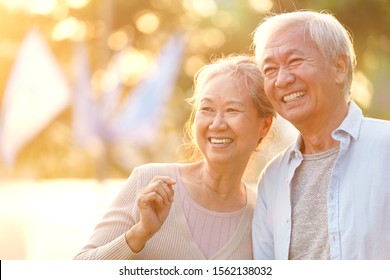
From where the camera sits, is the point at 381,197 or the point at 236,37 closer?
the point at 381,197

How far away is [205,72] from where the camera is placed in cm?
211

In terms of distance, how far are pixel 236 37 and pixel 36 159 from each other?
3982 millimetres

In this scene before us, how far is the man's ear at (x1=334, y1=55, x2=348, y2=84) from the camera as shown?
6.27 ft

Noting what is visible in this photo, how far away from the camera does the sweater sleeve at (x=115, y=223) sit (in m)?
1.93

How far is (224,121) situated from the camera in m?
2.00

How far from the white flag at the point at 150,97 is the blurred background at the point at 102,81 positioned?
1cm

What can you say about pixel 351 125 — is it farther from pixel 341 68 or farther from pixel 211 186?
pixel 211 186

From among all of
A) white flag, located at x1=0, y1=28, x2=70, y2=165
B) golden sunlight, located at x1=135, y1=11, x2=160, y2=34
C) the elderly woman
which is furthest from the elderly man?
golden sunlight, located at x1=135, y1=11, x2=160, y2=34

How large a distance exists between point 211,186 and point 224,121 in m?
0.22

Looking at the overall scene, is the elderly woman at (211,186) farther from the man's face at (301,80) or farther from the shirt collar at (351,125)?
the shirt collar at (351,125)

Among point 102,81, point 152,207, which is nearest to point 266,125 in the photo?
point 152,207

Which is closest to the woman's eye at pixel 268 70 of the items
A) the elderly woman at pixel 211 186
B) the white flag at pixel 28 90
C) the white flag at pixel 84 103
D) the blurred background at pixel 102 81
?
the elderly woman at pixel 211 186
